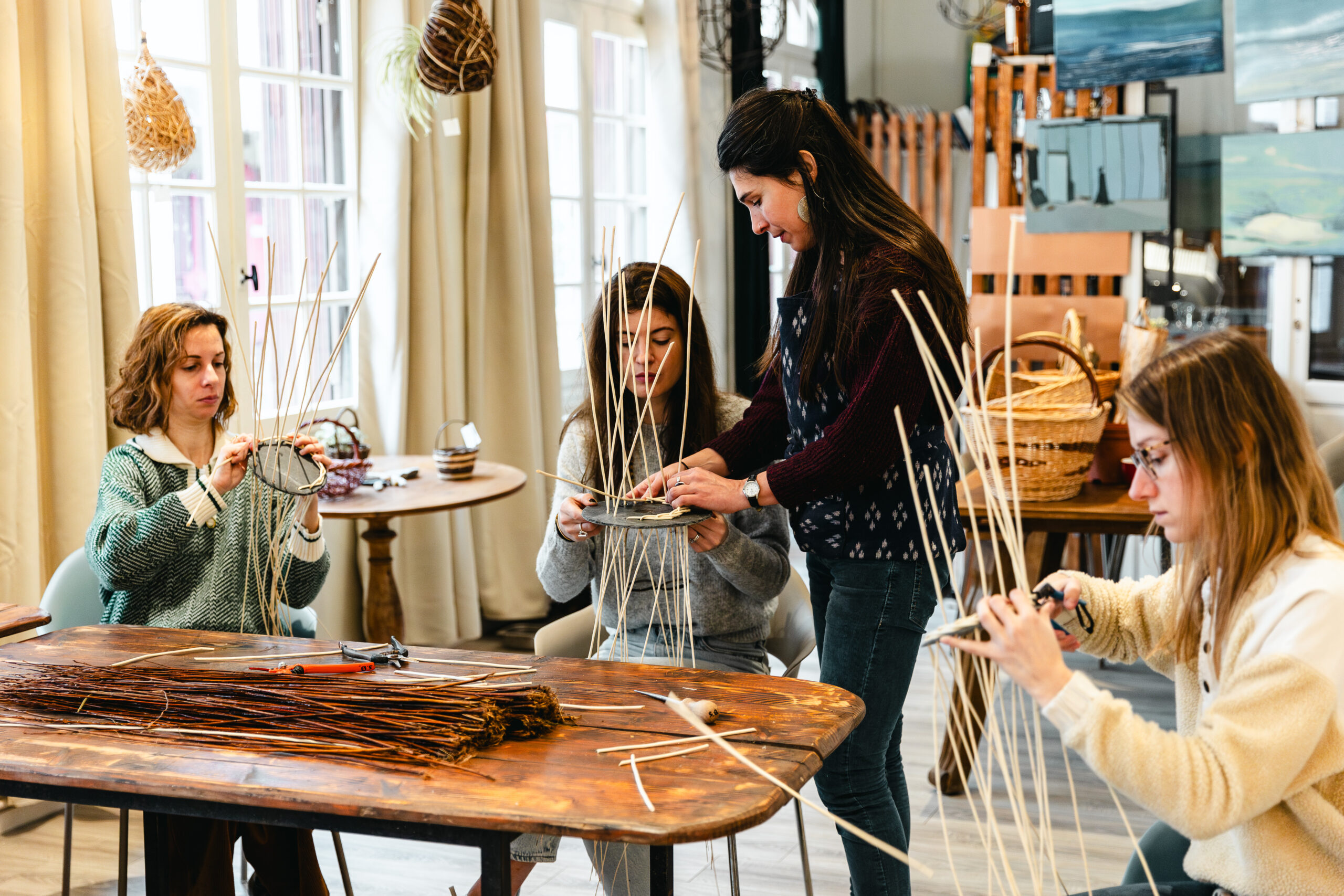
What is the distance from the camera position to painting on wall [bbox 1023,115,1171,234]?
458cm

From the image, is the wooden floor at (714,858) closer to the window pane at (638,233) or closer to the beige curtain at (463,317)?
the beige curtain at (463,317)

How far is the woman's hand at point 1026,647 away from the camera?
1.17 metres

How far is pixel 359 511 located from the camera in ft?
9.46

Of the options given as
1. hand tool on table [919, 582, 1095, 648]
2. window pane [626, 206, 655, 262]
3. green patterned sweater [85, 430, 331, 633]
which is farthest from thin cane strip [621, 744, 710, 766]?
window pane [626, 206, 655, 262]

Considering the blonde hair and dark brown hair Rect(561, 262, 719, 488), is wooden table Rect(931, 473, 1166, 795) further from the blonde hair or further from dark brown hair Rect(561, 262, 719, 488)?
the blonde hair

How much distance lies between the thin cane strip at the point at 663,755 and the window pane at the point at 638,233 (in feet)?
13.7

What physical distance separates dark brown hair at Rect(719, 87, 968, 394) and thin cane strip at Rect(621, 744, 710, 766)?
0.60 meters

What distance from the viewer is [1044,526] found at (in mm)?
2760

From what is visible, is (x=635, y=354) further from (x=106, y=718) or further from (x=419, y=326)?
(x=419, y=326)

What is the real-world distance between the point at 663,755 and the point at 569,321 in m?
3.72

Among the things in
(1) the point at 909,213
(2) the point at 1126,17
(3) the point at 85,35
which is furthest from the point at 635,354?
(2) the point at 1126,17

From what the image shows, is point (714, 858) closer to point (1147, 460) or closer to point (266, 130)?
point (1147, 460)

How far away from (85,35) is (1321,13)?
383 centimetres

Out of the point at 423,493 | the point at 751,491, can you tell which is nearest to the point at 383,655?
the point at 751,491
